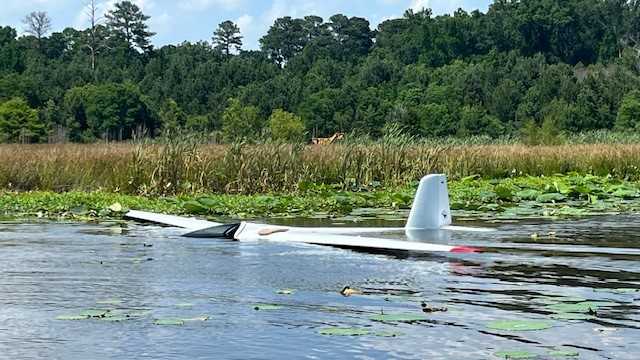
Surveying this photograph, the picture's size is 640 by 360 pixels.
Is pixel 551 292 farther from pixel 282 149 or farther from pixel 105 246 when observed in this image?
pixel 282 149

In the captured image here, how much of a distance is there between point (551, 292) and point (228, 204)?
10.7 m

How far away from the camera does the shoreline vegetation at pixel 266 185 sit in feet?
65.9

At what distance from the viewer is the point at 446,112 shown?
82625mm

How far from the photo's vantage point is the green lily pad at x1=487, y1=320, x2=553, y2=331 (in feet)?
27.9

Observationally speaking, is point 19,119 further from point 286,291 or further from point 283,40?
point 283,40

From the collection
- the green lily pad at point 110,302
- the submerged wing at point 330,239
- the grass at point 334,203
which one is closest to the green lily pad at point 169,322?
the green lily pad at point 110,302

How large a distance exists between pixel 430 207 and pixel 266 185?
9051 mm

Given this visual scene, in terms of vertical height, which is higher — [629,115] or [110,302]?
[629,115]

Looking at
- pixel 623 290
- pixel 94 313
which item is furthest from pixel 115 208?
pixel 623 290

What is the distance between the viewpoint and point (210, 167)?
23156 mm

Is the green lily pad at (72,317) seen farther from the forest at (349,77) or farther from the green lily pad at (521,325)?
the forest at (349,77)

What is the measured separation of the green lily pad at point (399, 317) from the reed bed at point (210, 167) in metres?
13.8

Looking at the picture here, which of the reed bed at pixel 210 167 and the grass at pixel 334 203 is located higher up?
the reed bed at pixel 210 167

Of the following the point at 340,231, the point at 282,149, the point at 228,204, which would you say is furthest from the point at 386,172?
the point at 340,231
